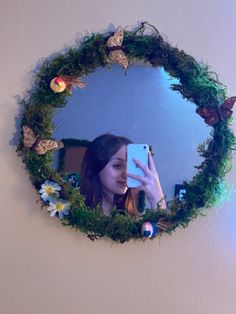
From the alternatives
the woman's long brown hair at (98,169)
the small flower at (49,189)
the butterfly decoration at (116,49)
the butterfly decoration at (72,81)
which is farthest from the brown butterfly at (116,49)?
the small flower at (49,189)

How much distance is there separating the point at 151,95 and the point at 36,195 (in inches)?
18.1

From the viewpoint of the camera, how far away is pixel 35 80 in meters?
1.36

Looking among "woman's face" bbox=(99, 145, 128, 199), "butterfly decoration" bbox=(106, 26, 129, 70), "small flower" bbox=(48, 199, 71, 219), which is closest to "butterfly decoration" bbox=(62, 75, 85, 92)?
"butterfly decoration" bbox=(106, 26, 129, 70)

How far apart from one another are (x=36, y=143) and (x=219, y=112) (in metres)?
0.54

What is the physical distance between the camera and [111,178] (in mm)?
1335

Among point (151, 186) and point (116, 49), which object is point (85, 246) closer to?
point (151, 186)

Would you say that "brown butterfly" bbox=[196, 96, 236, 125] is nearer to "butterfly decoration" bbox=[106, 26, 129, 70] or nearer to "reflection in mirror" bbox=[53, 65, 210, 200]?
"reflection in mirror" bbox=[53, 65, 210, 200]

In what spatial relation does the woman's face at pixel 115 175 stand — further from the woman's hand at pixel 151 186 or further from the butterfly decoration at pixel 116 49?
the butterfly decoration at pixel 116 49

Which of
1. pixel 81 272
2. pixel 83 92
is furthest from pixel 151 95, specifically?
pixel 81 272

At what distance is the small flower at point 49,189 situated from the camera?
1301 mm

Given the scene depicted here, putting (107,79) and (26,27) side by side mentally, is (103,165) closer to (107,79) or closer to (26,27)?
(107,79)

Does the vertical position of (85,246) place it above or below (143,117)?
below

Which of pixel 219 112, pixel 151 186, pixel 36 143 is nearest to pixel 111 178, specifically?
pixel 151 186

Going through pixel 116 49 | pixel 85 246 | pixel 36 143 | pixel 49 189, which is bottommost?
pixel 85 246
